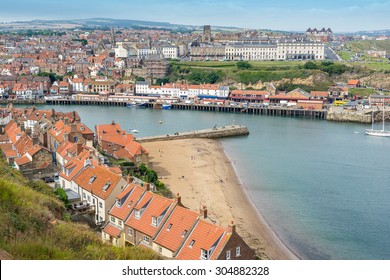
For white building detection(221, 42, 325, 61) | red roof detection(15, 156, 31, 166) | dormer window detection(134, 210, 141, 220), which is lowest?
dormer window detection(134, 210, 141, 220)

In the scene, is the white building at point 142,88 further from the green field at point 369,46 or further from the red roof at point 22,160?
the green field at point 369,46

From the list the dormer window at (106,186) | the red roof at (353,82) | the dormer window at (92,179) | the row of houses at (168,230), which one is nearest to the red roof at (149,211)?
the row of houses at (168,230)

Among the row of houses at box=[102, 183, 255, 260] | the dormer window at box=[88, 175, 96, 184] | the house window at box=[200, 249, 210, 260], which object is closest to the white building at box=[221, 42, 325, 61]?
the dormer window at box=[88, 175, 96, 184]

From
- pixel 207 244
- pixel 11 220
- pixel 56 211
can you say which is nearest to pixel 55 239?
pixel 11 220

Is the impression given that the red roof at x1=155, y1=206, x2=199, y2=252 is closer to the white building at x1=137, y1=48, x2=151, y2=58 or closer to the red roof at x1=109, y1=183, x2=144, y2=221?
the red roof at x1=109, y1=183, x2=144, y2=221

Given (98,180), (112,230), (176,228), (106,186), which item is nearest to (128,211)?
(112,230)
